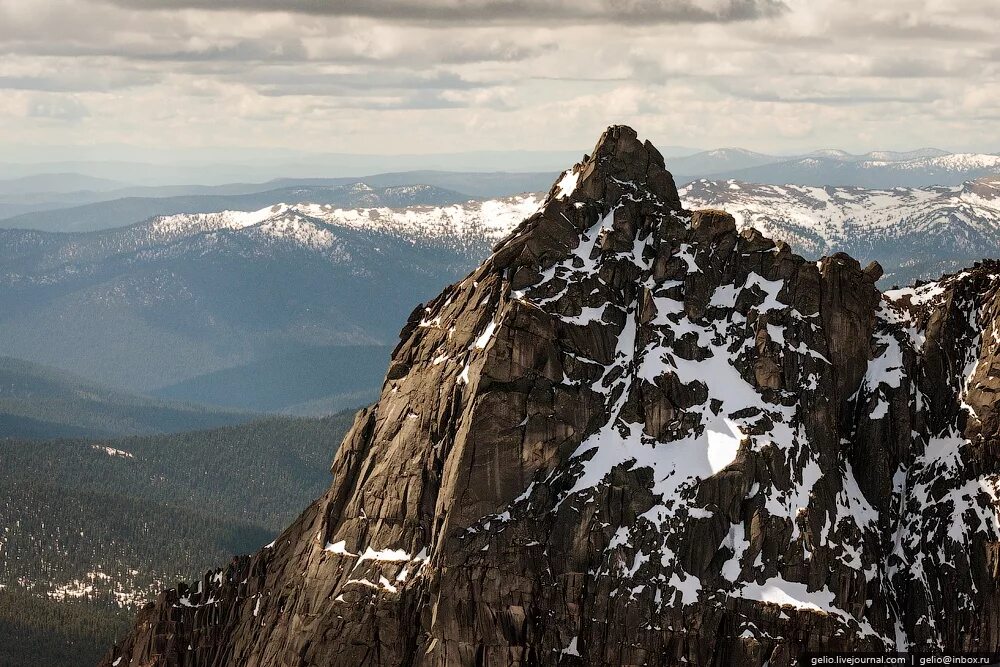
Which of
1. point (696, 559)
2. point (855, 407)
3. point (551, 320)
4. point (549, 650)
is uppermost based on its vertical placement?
point (551, 320)

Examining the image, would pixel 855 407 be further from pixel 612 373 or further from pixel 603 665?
pixel 603 665

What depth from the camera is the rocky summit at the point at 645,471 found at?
137000mm

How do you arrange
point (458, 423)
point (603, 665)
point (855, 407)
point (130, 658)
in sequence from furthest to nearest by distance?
point (130, 658) → point (855, 407) → point (458, 423) → point (603, 665)

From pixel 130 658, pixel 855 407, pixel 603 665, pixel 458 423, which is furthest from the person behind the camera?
pixel 130 658

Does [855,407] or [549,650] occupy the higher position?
[855,407]

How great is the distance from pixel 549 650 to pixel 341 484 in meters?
31.3

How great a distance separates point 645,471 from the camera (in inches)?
5591

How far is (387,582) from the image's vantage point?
14038cm

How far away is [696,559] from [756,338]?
91.7 feet

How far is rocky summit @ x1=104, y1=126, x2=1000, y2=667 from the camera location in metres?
137

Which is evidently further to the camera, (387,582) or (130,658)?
(130,658)

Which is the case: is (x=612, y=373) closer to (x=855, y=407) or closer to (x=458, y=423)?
(x=458, y=423)

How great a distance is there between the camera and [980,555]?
142 metres

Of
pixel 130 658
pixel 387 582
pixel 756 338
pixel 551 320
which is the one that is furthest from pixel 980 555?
pixel 130 658
